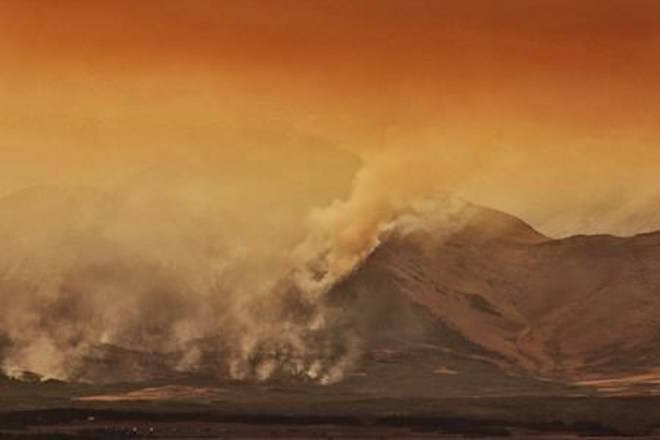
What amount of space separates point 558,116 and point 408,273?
153 centimetres

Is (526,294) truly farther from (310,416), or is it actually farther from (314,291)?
(310,416)

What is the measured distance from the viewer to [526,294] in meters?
12.5

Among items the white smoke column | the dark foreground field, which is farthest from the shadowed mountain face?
the dark foreground field

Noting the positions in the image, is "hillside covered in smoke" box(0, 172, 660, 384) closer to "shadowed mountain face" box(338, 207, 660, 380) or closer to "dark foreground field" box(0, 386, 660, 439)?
"shadowed mountain face" box(338, 207, 660, 380)

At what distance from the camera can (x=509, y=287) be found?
40.9 feet

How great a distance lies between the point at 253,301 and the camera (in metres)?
12.2

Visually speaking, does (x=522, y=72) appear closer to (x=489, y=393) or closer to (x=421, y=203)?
(x=421, y=203)

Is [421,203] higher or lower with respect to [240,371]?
higher

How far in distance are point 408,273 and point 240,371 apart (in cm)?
134

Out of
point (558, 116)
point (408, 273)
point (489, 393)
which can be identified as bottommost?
point (489, 393)

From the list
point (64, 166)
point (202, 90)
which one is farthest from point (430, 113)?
point (64, 166)

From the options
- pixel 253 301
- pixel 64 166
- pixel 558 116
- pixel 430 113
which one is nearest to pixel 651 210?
pixel 558 116

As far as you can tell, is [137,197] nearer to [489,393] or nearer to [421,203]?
[421,203]

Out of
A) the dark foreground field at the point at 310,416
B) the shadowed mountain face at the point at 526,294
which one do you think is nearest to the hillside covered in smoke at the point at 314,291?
the shadowed mountain face at the point at 526,294
